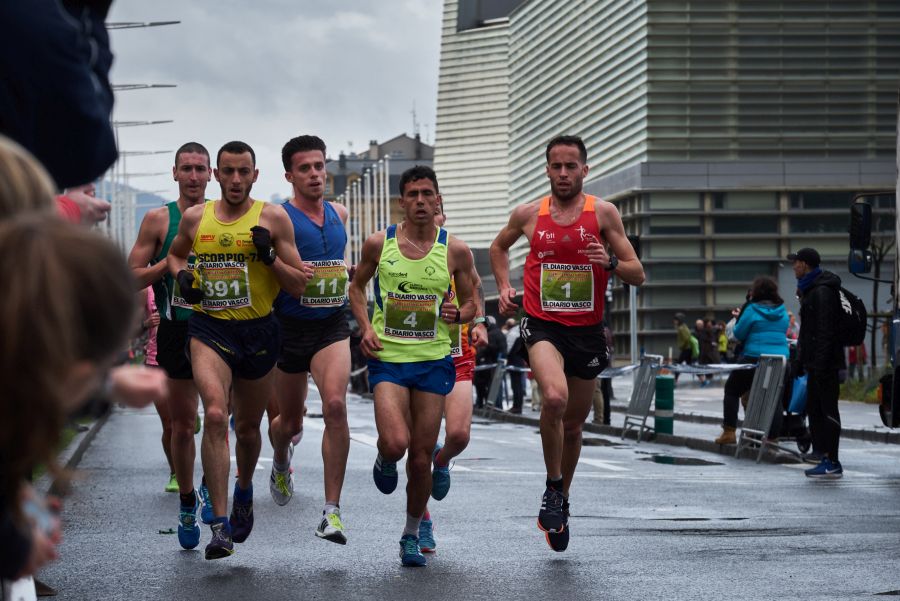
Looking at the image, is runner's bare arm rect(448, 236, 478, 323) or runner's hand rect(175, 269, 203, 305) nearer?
runner's hand rect(175, 269, 203, 305)

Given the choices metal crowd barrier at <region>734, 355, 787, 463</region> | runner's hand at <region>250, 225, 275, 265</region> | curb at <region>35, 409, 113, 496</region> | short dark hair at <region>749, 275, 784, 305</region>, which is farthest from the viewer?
short dark hair at <region>749, 275, 784, 305</region>

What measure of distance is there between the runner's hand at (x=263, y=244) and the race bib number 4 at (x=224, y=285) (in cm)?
22

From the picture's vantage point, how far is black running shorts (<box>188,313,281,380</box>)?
9125mm

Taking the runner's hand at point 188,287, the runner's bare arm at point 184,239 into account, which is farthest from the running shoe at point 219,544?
the runner's bare arm at point 184,239

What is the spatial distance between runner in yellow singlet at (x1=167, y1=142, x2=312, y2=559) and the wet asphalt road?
23.6 inches

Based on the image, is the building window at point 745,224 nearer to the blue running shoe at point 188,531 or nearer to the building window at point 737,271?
the building window at point 737,271

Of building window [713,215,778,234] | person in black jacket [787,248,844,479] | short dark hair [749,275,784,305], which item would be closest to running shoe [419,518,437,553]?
person in black jacket [787,248,844,479]

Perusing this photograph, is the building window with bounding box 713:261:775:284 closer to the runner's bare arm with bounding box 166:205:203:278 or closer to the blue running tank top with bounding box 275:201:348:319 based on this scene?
the blue running tank top with bounding box 275:201:348:319

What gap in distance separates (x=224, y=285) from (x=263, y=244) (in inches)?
16.9

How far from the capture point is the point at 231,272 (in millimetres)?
9211

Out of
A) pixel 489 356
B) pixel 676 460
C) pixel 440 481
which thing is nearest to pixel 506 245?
pixel 440 481

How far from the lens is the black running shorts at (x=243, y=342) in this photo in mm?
9125

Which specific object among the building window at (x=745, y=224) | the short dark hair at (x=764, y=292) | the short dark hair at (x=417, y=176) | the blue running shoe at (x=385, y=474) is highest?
the building window at (x=745, y=224)

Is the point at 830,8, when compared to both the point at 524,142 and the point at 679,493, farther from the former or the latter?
the point at 679,493
